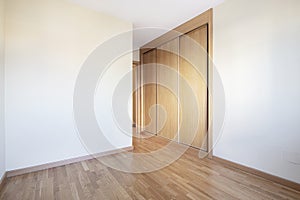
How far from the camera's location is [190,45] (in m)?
2.67

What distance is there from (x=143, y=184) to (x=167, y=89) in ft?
6.68

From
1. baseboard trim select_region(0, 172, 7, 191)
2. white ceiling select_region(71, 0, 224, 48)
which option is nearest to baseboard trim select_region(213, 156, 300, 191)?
white ceiling select_region(71, 0, 224, 48)

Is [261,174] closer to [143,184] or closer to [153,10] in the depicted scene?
[143,184]

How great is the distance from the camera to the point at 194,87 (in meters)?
2.60

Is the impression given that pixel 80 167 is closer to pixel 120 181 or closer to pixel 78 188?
pixel 78 188

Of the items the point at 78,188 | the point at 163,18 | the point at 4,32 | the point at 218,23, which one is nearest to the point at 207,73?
the point at 218,23

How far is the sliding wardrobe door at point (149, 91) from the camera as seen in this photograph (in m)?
3.68

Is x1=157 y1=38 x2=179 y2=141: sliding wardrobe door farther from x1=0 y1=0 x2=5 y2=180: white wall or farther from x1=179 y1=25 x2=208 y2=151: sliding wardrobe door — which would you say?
x1=0 y1=0 x2=5 y2=180: white wall

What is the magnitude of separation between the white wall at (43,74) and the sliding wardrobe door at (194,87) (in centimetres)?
157

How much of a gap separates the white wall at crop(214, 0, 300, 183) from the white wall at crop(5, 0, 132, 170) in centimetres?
196

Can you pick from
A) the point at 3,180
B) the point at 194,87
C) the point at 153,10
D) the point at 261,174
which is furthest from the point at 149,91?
the point at 3,180

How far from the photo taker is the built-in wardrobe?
2418 mm

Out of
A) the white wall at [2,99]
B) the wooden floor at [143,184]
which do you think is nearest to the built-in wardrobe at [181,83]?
the wooden floor at [143,184]

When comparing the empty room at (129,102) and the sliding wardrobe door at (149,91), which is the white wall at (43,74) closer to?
the empty room at (129,102)
